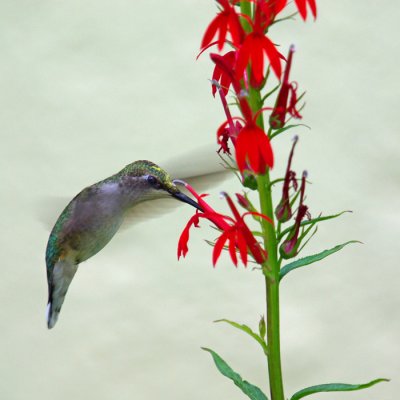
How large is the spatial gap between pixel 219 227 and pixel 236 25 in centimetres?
18

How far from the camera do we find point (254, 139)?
507 millimetres

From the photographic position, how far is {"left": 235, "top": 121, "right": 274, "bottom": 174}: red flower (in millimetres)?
502

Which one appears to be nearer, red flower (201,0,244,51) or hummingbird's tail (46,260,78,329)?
red flower (201,0,244,51)

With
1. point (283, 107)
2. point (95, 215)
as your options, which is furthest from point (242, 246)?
point (95, 215)

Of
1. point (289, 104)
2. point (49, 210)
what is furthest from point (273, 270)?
point (49, 210)

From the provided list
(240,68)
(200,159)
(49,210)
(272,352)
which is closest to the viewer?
(240,68)

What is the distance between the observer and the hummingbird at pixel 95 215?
A: 74cm

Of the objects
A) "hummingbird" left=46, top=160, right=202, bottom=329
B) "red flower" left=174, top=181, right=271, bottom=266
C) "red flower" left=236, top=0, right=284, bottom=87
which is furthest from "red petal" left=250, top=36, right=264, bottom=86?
"hummingbird" left=46, top=160, right=202, bottom=329

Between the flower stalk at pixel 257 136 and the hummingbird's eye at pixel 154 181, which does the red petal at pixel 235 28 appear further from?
the hummingbird's eye at pixel 154 181

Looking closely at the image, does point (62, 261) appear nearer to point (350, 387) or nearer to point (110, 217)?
point (110, 217)

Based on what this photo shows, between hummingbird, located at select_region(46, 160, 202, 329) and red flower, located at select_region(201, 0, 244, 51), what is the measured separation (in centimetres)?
21

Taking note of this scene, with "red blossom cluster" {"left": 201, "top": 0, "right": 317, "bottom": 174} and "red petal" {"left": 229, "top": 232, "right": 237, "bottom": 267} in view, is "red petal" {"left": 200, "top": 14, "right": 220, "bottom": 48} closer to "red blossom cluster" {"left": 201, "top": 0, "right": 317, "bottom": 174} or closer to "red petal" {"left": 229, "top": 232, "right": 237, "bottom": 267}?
"red blossom cluster" {"left": 201, "top": 0, "right": 317, "bottom": 174}

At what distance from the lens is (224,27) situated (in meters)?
0.51

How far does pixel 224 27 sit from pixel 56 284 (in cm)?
45
